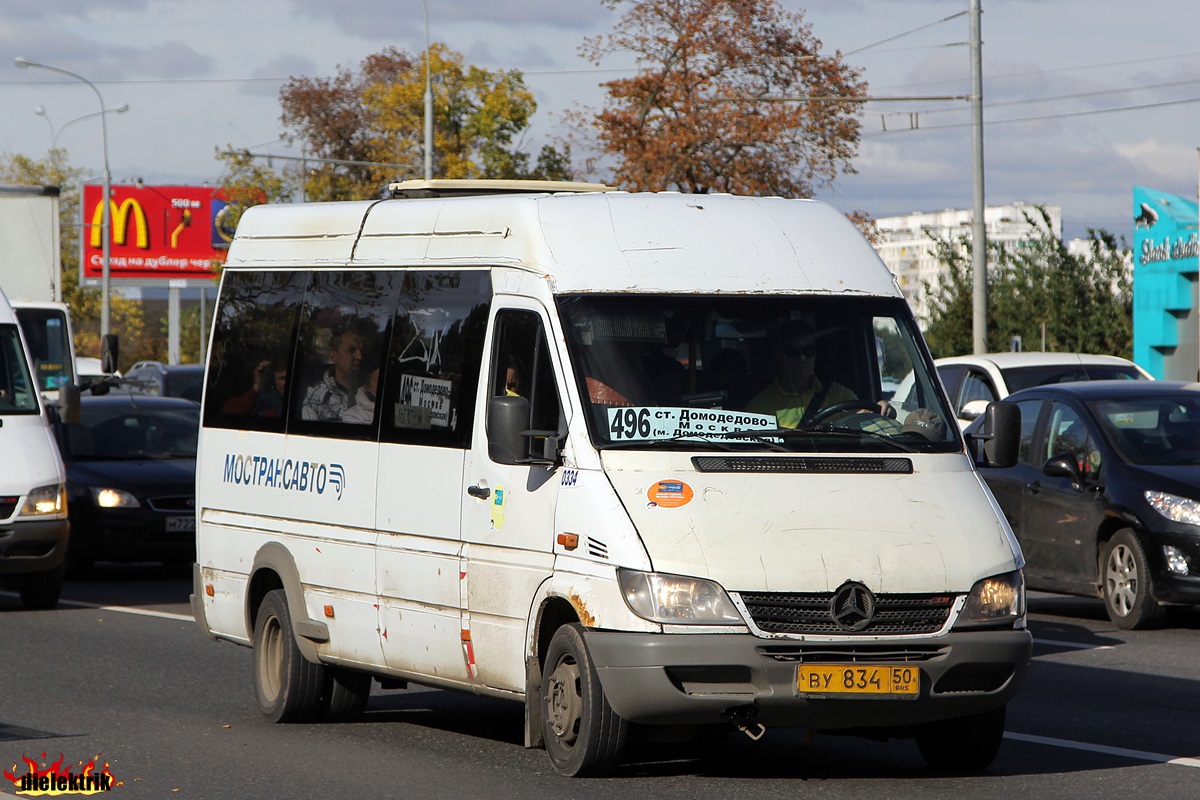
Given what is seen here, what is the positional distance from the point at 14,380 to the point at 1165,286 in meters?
33.9

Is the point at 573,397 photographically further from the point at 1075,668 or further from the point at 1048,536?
the point at 1048,536

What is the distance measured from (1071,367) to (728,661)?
13717 millimetres

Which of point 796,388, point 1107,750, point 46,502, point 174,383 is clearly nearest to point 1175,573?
point 1107,750

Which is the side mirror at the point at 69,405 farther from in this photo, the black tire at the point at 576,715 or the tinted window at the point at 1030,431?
the black tire at the point at 576,715

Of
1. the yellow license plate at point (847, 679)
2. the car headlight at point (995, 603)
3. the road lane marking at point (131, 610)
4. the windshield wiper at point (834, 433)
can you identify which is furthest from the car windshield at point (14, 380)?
the car headlight at point (995, 603)

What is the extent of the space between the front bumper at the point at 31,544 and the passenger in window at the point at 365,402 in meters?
6.56

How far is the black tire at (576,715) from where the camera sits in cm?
771

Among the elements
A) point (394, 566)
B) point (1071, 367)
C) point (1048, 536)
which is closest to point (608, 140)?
point (1071, 367)

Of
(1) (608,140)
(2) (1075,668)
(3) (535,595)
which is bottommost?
(2) (1075,668)

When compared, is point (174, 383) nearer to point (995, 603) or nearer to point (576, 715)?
point (576, 715)

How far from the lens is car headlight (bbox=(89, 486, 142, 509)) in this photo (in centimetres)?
1825

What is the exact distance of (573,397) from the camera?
8.15 metres

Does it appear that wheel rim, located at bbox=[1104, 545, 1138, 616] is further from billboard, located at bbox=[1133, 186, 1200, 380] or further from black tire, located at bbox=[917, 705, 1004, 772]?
billboard, located at bbox=[1133, 186, 1200, 380]

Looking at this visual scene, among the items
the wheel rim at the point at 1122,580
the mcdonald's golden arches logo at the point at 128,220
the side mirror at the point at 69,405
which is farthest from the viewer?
the mcdonald's golden arches logo at the point at 128,220
